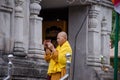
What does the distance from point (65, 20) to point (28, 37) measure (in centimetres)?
348

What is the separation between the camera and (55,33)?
1631cm

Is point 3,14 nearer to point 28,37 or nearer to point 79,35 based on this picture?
point 28,37

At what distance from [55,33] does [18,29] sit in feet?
12.0

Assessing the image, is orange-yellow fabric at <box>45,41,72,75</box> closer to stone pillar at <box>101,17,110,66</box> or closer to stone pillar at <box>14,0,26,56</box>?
stone pillar at <box>14,0,26,56</box>

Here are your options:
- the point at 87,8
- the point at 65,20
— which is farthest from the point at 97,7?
the point at 65,20

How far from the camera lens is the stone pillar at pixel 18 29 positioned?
41.6ft

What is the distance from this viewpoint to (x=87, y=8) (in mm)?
15688

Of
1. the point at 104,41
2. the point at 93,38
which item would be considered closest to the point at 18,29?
the point at 93,38

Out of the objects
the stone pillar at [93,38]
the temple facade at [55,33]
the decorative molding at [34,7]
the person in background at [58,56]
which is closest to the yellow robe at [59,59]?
the person in background at [58,56]

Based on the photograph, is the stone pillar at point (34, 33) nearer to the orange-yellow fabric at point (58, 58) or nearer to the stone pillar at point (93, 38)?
the stone pillar at point (93, 38)

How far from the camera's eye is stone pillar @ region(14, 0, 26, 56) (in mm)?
12674

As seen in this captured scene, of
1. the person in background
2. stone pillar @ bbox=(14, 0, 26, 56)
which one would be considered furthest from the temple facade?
the person in background

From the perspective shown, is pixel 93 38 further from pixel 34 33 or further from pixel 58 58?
pixel 58 58

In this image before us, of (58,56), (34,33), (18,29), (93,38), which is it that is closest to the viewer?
(58,56)
